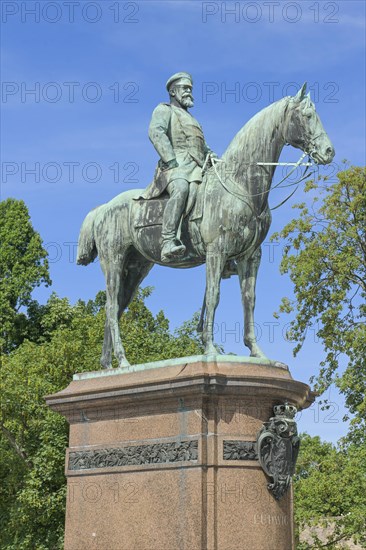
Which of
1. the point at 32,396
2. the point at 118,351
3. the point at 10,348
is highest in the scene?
the point at 10,348

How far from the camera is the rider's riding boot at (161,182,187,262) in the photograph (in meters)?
11.9

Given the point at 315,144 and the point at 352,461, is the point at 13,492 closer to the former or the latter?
the point at 352,461

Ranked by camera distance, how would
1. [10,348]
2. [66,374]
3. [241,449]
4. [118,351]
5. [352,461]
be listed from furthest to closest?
[10,348] → [66,374] → [352,461] → [118,351] → [241,449]

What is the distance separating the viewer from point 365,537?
96.3ft

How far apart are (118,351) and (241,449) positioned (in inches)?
103

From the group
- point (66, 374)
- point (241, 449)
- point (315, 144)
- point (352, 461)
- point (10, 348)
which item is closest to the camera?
point (241, 449)

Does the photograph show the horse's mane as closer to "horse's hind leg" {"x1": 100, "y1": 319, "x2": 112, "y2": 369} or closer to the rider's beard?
the rider's beard

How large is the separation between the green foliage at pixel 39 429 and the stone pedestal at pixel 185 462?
16507 mm

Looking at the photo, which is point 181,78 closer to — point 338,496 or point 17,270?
point 338,496

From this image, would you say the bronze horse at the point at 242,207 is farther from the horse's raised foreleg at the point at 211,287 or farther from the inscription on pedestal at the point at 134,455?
the inscription on pedestal at the point at 134,455

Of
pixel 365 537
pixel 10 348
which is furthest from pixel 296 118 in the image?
pixel 10 348

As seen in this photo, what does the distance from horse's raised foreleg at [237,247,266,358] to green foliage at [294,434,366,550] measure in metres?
17.2

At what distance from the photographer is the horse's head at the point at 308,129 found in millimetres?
11781

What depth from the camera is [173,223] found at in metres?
11.9
